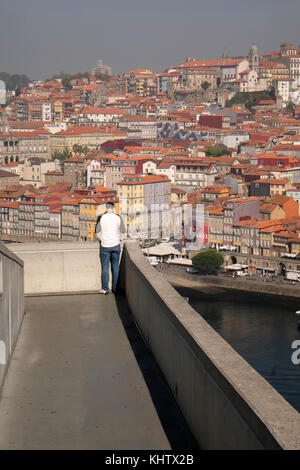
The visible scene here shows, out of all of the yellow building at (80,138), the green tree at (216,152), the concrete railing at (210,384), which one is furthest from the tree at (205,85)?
the concrete railing at (210,384)

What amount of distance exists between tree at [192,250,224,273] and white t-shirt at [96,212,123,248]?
51.6 feet

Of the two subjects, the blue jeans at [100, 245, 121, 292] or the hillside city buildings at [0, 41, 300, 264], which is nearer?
the blue jeans at [100, 245, 121, 292]

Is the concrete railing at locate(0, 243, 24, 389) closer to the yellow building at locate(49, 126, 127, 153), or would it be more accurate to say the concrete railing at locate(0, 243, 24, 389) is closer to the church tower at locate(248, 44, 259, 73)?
the yellow building at locate(49, 126, 127, 153)

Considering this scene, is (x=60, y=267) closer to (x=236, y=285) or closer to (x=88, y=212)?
(x=236, y=285)

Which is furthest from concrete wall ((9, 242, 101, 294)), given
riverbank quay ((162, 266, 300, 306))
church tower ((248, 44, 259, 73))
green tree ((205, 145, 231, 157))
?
church tower ((248, 44, 259, 73))

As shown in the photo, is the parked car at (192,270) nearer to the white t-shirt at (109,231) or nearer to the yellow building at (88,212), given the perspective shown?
the yellow building at (88,212)

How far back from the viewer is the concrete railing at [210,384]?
87 centimetres

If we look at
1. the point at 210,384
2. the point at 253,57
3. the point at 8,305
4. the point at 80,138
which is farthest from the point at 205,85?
the point at 210,384

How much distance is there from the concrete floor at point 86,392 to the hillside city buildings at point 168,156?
16.7 meters

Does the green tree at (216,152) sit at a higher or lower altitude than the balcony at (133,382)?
lower

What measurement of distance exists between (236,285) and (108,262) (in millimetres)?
14751

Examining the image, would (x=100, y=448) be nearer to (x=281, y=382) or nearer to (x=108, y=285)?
(x=108, y=285)

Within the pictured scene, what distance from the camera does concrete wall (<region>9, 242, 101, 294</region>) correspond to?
2113 mm
